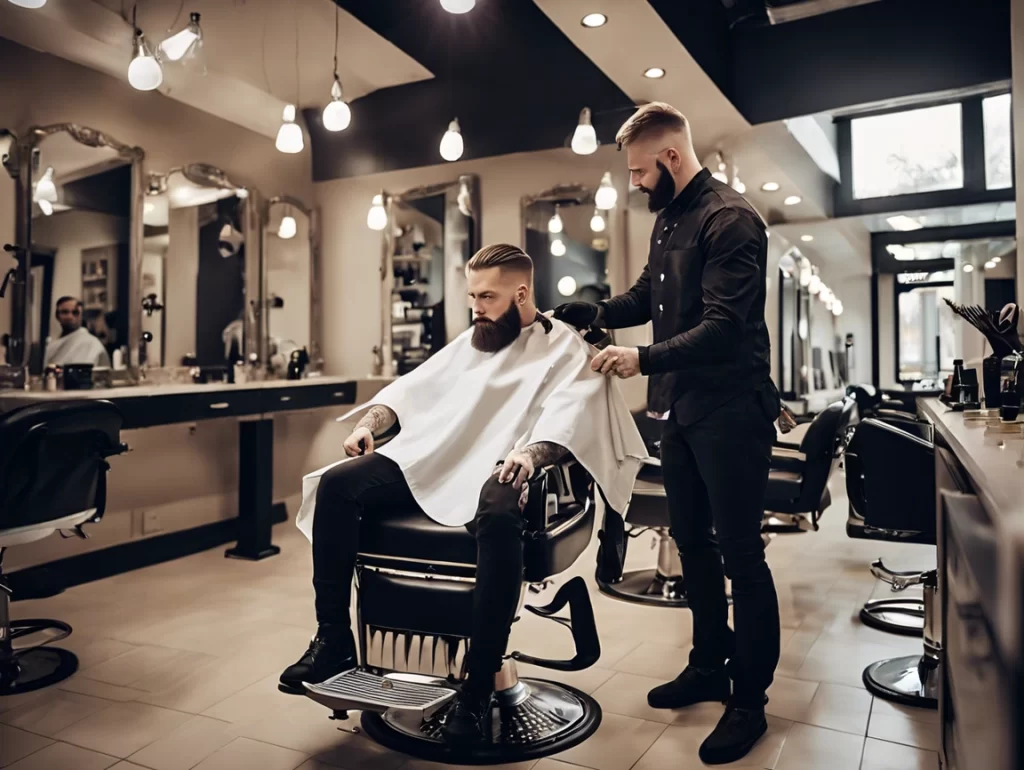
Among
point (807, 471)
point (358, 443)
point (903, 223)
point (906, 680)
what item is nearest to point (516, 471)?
point (358, 443)

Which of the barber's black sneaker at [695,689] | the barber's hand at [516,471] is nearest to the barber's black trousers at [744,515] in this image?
the barber's black sneaker at [695,689]

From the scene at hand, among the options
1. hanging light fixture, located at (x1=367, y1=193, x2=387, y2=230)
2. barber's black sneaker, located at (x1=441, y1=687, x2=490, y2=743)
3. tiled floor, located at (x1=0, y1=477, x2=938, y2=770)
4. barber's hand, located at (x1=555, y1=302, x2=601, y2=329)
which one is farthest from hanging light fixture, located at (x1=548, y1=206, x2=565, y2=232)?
barber's black sneaker, located at (x1=441, y1=687, x2=490, y2=743)

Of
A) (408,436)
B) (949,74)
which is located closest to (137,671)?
(408,436)

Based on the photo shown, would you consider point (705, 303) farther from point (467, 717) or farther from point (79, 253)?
point (79, 253)

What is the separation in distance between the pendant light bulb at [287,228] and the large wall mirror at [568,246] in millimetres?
1483

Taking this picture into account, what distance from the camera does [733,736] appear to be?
5.94ft

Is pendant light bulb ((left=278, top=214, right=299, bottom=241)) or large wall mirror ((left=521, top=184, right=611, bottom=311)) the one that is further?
pendant light bulb ((left=278, top=214, right=299, bottom=241))

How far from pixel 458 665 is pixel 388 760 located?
264mm

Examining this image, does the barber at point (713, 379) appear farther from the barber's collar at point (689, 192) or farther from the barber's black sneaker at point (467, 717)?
the barber's black sneaker at point (467, 717)

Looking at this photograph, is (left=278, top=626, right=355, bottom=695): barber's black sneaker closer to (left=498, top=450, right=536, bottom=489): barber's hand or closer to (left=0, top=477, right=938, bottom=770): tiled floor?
(left=0, top=477, right=938, bottom=770): tiled floor

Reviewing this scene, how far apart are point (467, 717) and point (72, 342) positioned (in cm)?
275

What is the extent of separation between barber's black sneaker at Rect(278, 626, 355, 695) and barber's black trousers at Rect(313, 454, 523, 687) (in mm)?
35

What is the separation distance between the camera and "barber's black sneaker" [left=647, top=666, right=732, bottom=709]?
2.06 metres

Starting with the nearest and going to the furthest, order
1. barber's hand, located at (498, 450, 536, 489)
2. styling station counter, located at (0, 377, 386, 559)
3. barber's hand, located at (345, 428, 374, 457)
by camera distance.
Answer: barber's hand, located at (498, 450, 536, 489), barber's hand, located at (345, 428, 374, 457), styling station counter, located at (0, 377, 386, 559)
